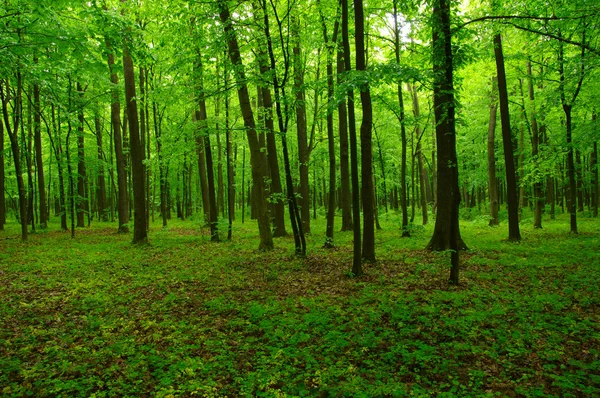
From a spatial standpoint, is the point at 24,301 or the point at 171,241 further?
the point at 171,241

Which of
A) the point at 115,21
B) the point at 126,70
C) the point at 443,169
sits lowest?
the point at 443,169

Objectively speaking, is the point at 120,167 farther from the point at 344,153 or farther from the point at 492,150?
the point at 492,150

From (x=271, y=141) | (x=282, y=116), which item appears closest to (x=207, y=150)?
(x=271, y=141)

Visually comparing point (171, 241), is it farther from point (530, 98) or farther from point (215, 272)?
point (530, 98)

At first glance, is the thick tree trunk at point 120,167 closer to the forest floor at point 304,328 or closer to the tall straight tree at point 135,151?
the tall straight tree at point 135,151

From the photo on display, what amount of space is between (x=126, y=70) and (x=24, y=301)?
10599 millimetres

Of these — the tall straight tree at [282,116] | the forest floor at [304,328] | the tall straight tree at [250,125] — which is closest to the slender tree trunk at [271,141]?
the tall straight tree at [282,116]

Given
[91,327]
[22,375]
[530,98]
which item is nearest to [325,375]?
[22,375]

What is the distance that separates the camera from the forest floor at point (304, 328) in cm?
423

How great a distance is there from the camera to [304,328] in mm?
5848

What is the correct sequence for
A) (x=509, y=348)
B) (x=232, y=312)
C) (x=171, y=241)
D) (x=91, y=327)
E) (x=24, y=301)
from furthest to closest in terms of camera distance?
1. (x=171, y=241)
2. (x=24, y=301)
3. (x=232, y=312)
4. (x=91, y=327)
5. (x=509, y=348)

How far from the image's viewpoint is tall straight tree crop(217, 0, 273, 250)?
10.3 meters

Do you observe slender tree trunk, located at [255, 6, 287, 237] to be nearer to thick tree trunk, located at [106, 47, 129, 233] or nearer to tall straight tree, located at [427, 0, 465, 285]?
tall straight tree, located at [427, 0, 465, 285]

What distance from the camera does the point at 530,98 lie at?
17.1 metres
